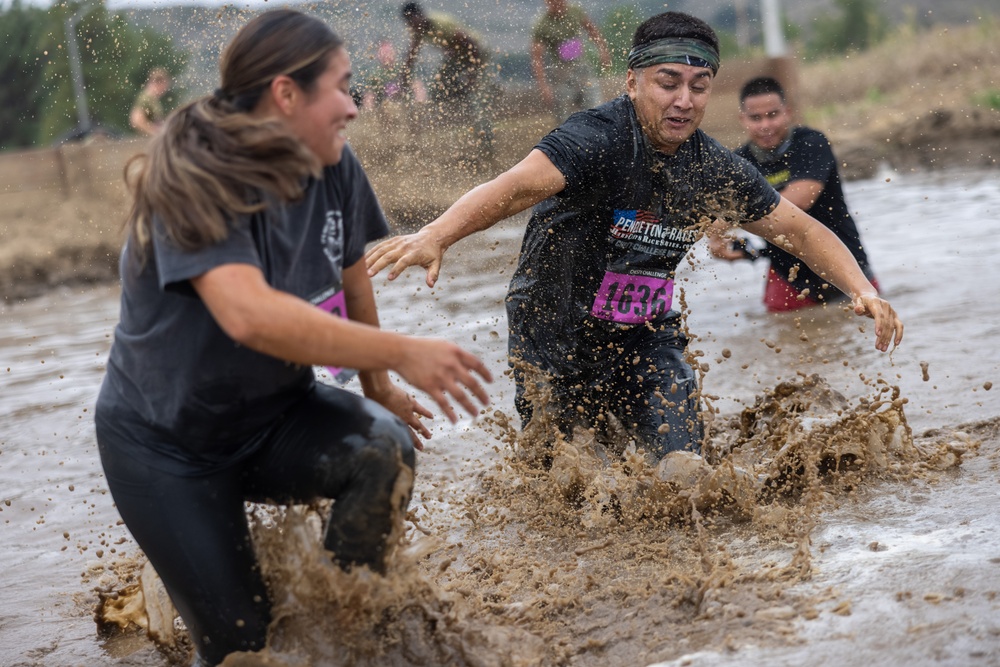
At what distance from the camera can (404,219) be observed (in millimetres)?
9594

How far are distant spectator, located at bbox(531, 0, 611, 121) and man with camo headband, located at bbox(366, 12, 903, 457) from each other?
6.78 meters

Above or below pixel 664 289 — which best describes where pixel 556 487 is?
below

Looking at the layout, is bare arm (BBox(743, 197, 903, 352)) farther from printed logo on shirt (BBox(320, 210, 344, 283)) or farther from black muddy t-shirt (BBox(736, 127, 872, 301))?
black muddy t-shirt (BBox(736, 127, 872, 301))

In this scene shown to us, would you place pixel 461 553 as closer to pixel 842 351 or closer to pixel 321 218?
pixel 321 218

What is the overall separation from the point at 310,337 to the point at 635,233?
2280 mm

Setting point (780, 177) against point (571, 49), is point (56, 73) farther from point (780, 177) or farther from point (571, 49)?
point (780, 177)

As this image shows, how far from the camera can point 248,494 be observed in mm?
2943

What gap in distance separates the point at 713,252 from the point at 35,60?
106ft

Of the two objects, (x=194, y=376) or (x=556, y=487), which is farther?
(x=556, y=487)

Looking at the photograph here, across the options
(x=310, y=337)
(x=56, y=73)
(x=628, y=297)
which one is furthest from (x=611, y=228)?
(x=56, y=73)

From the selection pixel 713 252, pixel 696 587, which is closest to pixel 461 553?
pixel 696 587

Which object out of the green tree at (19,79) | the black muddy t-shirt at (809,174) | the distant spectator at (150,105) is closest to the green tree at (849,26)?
the green tree at (19,79)

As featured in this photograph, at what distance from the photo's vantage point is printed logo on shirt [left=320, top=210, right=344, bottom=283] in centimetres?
281

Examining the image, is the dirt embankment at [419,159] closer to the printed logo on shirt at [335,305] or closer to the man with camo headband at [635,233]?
the man with camo headband at [635,233]
